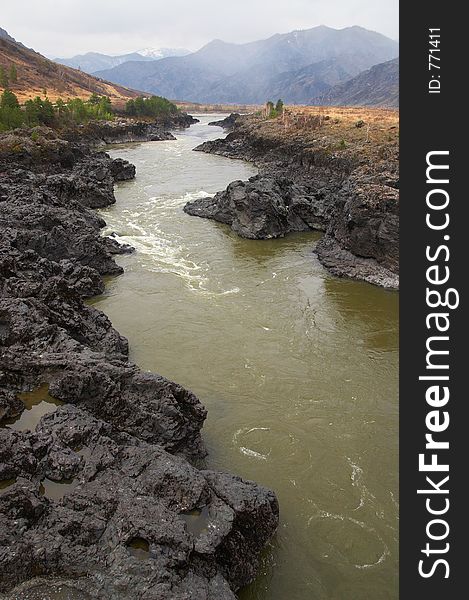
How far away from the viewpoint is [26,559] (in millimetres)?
8391

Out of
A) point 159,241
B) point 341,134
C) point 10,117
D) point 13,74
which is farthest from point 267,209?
point 13,74

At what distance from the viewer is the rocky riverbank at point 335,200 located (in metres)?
28.3

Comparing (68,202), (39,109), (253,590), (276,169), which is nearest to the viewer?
(253,590)

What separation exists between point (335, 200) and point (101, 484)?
2803cm

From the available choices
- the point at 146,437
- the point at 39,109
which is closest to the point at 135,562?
the point at 146,437

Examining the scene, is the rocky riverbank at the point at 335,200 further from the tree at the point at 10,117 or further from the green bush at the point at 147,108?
the green bush at the point at 147,108

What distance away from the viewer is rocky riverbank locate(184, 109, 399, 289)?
28.3 meters

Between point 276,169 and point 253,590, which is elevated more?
point 276,169

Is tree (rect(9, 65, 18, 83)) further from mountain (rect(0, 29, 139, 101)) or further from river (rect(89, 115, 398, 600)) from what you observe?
river (rect(89, 115, 398, 600))

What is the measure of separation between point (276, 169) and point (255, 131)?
27.9 metres

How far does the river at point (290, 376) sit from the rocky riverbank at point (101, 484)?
1.43 m

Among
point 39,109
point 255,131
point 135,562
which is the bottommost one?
point 135,562

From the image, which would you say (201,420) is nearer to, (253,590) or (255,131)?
(253,590)

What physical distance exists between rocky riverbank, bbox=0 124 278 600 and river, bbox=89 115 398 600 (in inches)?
56.2
